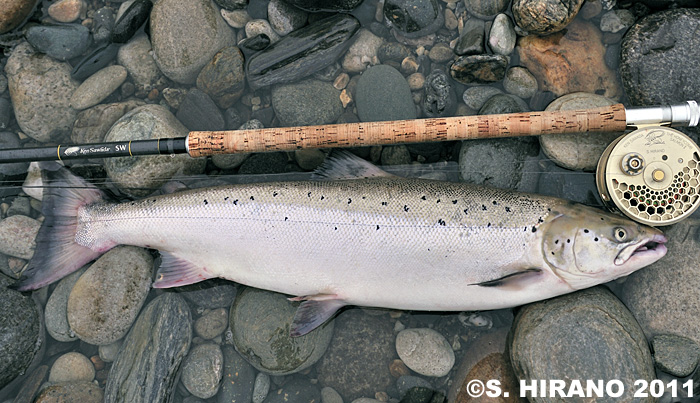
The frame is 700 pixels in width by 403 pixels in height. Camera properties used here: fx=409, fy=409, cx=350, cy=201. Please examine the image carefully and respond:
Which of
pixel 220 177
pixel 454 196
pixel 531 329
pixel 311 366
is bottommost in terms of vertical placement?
pixel 311 366

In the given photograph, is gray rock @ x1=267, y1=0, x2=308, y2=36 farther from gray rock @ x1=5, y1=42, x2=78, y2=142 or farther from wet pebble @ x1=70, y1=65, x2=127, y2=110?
gray rock @ x1=5, y1=42, x2=78, y2=142

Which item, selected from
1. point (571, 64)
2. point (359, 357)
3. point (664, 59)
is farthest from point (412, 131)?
point (664, 59)

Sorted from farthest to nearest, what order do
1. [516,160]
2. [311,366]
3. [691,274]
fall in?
[311,366], [516,160], [691,274]

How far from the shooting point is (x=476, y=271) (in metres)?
2.72

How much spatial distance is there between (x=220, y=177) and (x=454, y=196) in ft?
6.31

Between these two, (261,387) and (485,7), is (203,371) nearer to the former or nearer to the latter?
(261,387)

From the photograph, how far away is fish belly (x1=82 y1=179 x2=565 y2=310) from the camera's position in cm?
271

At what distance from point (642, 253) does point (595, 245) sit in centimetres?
31

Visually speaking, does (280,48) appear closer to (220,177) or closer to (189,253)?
(220,177)

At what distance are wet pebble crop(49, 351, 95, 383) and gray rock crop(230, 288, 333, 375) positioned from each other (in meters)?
1.32

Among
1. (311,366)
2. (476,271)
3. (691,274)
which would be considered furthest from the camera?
(311,366)

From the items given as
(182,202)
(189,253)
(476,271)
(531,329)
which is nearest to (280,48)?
(182,202)

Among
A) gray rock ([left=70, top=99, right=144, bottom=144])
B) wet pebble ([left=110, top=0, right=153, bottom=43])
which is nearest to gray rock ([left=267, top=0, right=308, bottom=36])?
wet pebble ([left=110, top=0, right=153, bottom=43])

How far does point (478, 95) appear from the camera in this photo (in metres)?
3.33
